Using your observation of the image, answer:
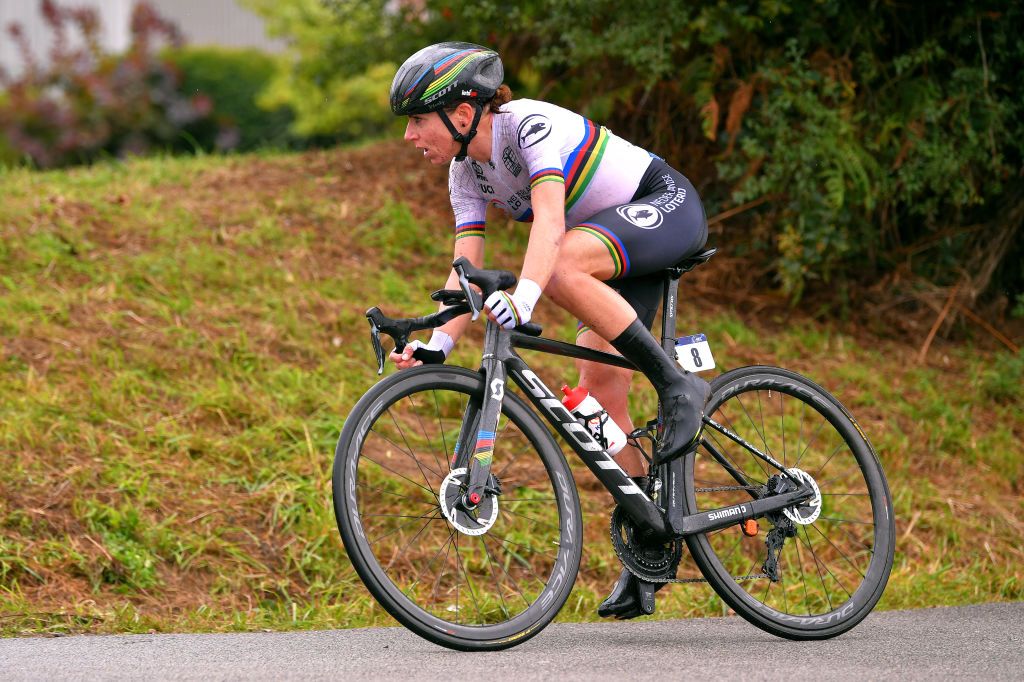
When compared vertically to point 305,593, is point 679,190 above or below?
above

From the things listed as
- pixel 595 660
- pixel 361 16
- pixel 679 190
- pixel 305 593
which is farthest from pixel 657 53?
pixel 595 660

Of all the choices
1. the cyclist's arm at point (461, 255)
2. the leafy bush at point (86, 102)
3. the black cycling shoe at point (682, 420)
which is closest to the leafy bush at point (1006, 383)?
the black cycling shoe at point (682, 420)

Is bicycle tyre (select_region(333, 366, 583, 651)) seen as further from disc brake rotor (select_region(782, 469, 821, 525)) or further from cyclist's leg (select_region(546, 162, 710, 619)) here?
disc brake rotor (select_region(782, 469, 821, 525))

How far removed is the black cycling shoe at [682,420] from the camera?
4371mm

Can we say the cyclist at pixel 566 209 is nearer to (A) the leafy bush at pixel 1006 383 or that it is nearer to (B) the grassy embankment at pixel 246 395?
(B) the grassy embankment at pixel 246 395

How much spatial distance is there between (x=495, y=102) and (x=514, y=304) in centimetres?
83

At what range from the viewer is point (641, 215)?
4422mm

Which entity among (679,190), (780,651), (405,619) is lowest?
(780,651)

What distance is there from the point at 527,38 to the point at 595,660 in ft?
19.6

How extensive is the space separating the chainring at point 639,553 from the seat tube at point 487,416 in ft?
2.13

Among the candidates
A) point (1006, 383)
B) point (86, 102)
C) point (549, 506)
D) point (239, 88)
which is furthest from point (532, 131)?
point (239, 88)

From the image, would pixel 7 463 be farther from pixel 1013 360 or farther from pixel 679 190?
pixel 1013 360

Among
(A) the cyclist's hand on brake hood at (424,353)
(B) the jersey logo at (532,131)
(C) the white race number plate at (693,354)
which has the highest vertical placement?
(B) the jersey logo at (532,131)

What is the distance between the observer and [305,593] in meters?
5.39
